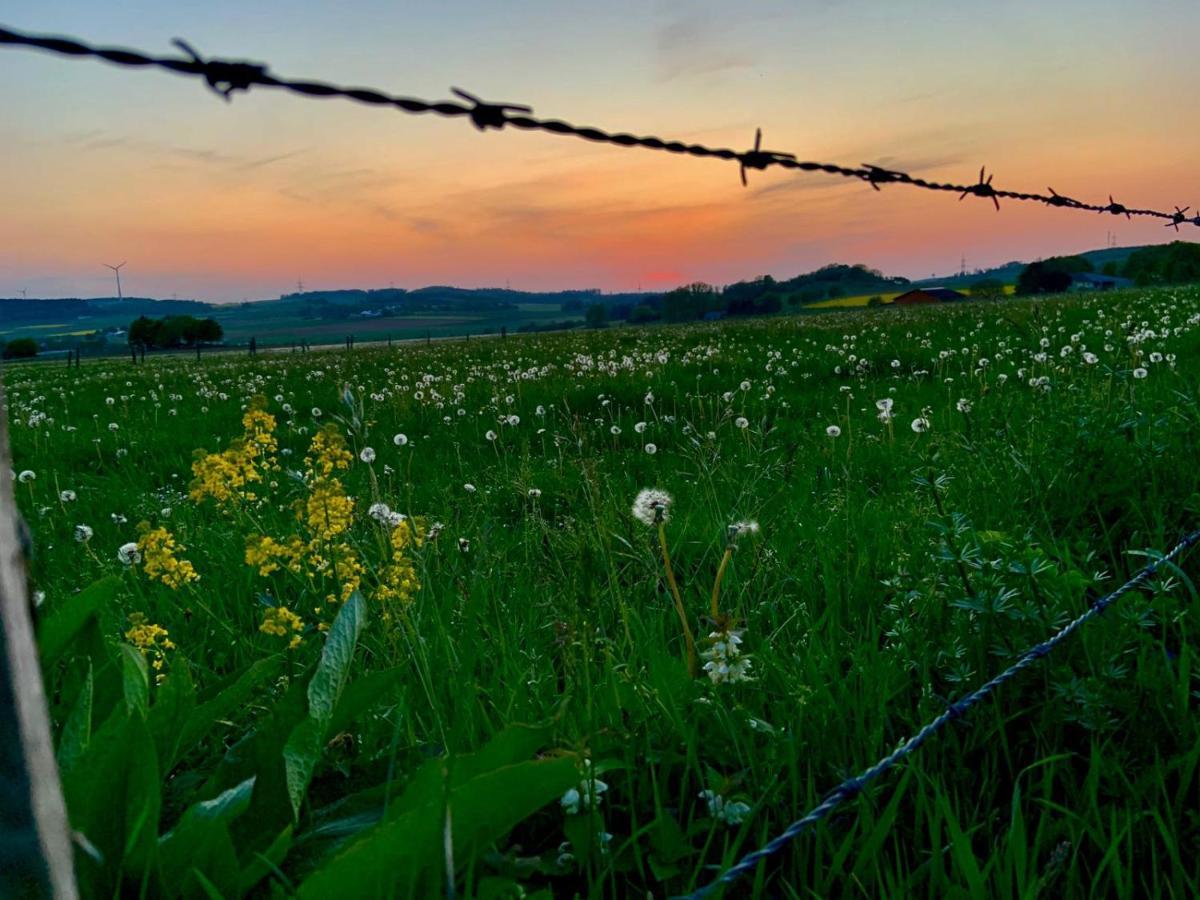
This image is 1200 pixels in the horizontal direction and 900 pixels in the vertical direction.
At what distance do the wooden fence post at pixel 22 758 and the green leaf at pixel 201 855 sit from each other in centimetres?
84

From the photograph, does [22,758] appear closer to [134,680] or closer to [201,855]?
[201,855]

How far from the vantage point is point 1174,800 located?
2.36m

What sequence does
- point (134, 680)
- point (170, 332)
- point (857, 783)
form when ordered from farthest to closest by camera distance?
point (170, 332) → point (134, 680) → point (857, 783)

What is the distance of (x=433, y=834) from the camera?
1660 mm

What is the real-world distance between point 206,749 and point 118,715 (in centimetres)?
86

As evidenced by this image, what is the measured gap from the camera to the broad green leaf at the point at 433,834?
166 cm

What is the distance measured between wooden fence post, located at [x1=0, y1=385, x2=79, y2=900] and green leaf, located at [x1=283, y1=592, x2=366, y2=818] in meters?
1.00

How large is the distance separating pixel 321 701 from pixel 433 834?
62cm

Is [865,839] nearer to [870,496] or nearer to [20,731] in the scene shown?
[20,731]

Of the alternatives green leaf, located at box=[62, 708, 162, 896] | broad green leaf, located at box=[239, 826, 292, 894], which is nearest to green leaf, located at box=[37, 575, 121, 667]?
green leaf, located at box=[62, 708, 162, 896]

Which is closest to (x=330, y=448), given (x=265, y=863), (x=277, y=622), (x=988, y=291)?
(x=277, y=622)

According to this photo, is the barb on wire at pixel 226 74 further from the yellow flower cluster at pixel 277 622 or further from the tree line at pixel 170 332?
the tree line at pixel 170 332

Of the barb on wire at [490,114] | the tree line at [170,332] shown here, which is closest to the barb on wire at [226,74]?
the barb on wire at [490,114]

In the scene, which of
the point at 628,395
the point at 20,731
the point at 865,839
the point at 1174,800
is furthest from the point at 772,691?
the point at 628,395
